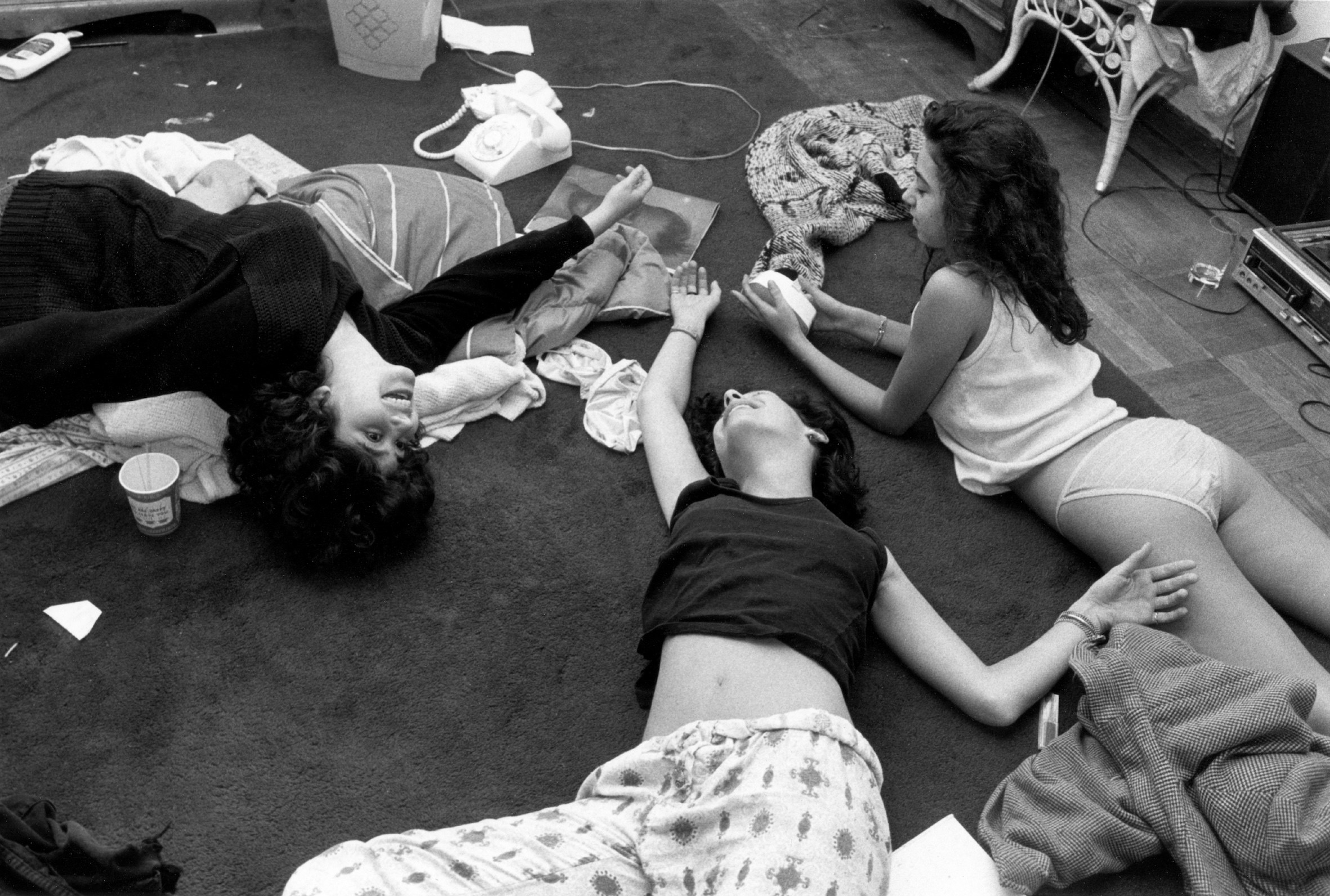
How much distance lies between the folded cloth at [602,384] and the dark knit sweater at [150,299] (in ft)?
0.97

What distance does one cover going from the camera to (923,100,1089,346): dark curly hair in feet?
6.02

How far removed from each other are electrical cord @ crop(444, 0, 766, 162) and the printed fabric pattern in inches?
3.8

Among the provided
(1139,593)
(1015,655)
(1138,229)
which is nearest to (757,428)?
(1015,655)

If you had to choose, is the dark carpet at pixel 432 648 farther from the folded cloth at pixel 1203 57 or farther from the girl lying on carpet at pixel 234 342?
the folded cloth at pixel 1203 57

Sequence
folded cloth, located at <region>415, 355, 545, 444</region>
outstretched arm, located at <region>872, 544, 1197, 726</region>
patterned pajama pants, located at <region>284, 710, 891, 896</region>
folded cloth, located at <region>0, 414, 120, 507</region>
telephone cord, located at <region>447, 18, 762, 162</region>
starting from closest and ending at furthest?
patterned pajama pants, located at <region>284, 710, 891, 896</region>
outstretched arm, located at <region>872, 544, 1197, 726</region>
folded cloth, located at <region>0, 414, 120, 507</region>
folded cloth, located at <region>415, 355, 545, 444</region>
telephone cord, located at <region>447, 18, 762, 162</region>

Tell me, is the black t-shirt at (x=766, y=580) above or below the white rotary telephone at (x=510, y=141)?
above

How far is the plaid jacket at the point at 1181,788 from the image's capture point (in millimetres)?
1437

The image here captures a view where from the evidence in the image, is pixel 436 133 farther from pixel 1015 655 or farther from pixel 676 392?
pixel 1015 655

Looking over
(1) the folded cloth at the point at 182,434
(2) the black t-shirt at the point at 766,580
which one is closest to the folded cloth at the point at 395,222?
(1) the folded cloth at the point at 182,434

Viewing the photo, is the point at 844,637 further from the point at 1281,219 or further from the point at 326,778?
the point at 1281,219

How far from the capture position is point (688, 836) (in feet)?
4.41

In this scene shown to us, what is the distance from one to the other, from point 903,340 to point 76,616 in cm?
158

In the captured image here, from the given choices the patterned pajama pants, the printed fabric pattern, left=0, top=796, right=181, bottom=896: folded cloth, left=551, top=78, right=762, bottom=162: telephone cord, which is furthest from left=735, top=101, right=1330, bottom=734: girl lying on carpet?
left=0, top=796, right=181, bottom=896: folded cloth

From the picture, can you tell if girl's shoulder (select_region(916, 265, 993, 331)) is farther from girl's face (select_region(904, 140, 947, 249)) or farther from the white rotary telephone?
the white rotary telephone
